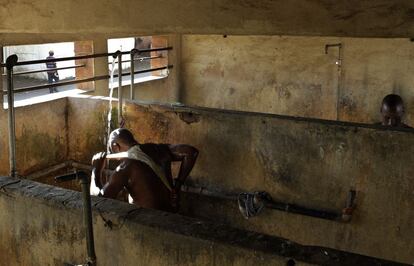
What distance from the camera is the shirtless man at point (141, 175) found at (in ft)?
12.1

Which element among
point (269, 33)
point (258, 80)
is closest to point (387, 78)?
point (258, 80)

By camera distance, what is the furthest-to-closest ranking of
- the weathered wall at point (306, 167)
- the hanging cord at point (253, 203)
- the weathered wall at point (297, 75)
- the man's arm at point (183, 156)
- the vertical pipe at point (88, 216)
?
the weathered wall at point (297, 75) → the hanging cord at point (253, 203) → the man's arm at point (183, 156) → the weathered wall at point (306, 167) → the vertical pipe at point (88, 216)

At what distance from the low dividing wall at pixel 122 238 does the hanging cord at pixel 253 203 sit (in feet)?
7.13

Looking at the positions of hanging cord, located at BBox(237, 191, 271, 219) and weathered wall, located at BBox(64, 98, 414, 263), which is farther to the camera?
hanging cord, located at BBox(237, 191, 271, 219)

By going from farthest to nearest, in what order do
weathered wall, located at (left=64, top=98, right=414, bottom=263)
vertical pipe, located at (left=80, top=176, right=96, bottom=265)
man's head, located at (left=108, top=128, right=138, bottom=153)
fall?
1. weathered wall, located at (left=64, top=98, right=414, bottom=263)
2. man's head, located at (left=108, top=128, right=138, bottom=153)
3. vertical pipe, located at (left=80, top=176, right=96, bottom=265)

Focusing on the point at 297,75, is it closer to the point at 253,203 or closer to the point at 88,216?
the point at 253,203

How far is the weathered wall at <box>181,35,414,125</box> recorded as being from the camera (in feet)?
22.0

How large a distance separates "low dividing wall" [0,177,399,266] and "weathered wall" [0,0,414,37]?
2.93 ft

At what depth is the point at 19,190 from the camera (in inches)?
107

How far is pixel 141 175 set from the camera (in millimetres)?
3713

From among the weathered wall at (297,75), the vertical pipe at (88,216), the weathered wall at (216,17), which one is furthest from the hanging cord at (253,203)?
the weathered wall at (297,75)

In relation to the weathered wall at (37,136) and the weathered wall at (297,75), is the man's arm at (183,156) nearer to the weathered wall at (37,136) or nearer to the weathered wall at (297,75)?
the weathered wall at (37,136)

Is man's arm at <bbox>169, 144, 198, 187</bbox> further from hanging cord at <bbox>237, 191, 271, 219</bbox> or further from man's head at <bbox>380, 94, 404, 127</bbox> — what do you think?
man's head at <bbox>380, 94, 404, 127</bbox>

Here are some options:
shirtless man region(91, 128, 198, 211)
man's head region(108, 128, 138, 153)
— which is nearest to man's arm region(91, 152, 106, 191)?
shirtless man region(91, 128, 198, 211)
